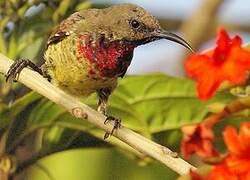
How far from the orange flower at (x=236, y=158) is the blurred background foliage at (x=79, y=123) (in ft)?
2.92

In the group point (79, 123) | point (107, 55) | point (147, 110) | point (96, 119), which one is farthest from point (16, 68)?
point (107, 55)

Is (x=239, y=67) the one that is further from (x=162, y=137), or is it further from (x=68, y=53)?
(x=68, y=53)

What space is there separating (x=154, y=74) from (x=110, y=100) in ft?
1.28

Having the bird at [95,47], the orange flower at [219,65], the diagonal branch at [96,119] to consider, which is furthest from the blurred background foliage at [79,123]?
the orange flower at [219,65]

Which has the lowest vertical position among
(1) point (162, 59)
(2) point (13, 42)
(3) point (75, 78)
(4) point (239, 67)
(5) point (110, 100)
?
(1) point (162, 59)

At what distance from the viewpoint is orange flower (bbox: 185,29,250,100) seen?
1358mm

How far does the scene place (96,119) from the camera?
1.86 metres

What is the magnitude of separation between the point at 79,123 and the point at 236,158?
1.18m

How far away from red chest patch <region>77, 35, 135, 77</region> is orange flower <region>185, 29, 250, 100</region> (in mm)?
1414

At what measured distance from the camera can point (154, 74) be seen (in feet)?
7.20

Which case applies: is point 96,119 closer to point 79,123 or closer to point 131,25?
point 79,123

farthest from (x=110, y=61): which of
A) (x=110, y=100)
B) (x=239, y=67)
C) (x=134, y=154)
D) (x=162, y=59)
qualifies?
(x=239, y=67)

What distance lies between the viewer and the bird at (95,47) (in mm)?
2872

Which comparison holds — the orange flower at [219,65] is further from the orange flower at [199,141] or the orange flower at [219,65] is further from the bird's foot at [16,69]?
the bird's foot at [16,69]
